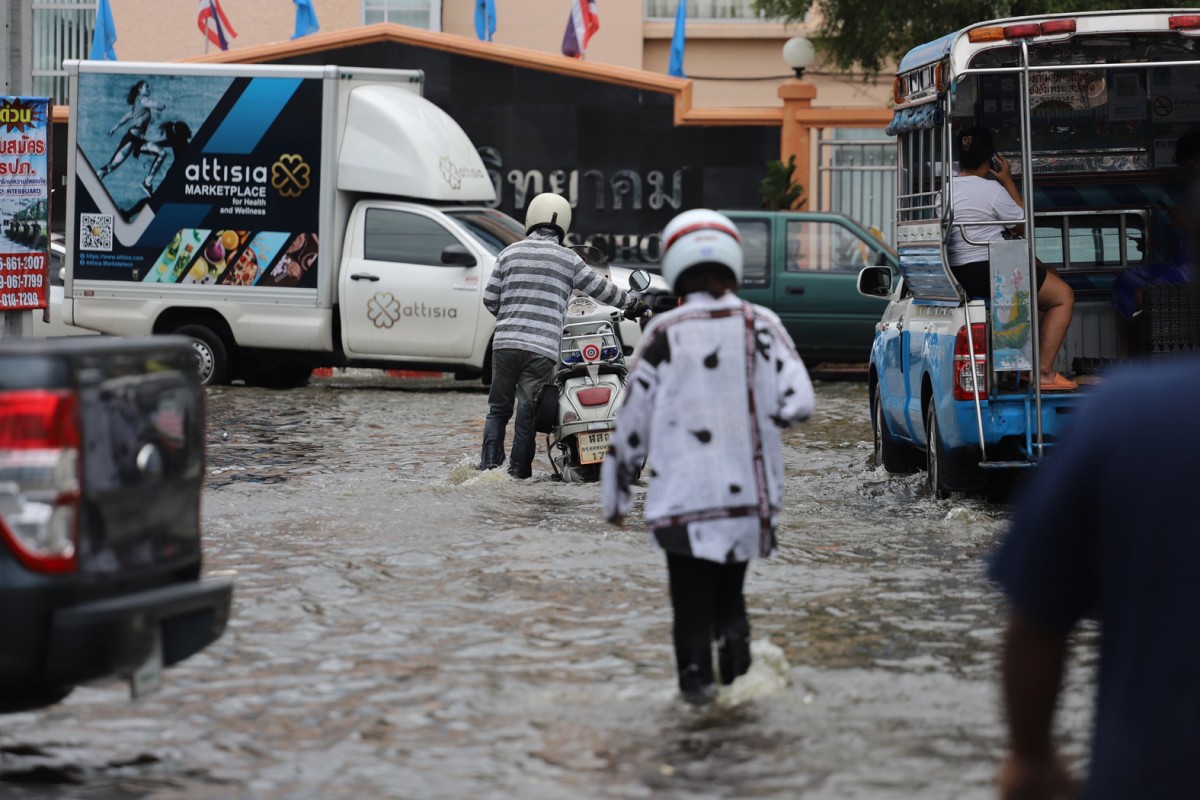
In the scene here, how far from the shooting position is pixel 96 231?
18594 mm

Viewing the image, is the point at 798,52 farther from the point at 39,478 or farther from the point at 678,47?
the point at 39,478

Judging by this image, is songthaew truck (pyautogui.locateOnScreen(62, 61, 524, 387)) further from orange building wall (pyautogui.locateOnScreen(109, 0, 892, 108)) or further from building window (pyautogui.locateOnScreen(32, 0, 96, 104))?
building window (pyautogui.locateOnScreen(32, 0, 96, 104))

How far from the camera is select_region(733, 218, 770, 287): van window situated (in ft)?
64.9

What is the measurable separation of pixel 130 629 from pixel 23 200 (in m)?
8.48

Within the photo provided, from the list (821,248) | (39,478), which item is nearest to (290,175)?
(821,248)

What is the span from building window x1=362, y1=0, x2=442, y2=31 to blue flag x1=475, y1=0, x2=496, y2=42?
1.51 meters

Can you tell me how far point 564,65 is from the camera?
25.3 meters

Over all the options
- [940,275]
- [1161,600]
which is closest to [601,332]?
[940,275]

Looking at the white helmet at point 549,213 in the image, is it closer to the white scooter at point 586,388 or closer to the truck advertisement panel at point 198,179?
the white scooter at point 586,388

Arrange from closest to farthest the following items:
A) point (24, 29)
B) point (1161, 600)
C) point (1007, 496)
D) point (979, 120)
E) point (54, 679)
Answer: point (1161, 600) < point (54, 679) < point (1007, 496) < point (979, 120) < point (24, 29)

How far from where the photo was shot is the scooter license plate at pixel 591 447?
11625 millimetres

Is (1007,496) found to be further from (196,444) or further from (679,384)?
(196,444)

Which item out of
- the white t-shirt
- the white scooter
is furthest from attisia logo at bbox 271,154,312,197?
the white t-shirt

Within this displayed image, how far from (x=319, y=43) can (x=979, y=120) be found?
15.7 m
